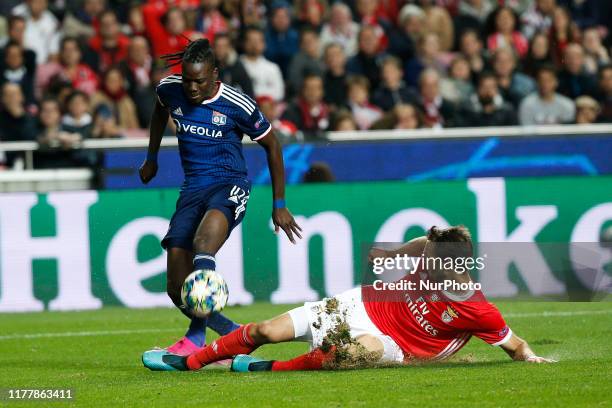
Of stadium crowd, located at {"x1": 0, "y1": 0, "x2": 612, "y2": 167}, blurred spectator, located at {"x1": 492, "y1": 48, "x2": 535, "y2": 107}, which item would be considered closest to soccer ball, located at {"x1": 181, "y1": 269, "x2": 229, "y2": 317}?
stadium crowd, located at {"x1": 0, "y1": 0, "x2": 612, "y2": 167}

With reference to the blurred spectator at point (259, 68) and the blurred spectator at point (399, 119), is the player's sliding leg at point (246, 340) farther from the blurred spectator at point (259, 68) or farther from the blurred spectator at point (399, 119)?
the blurred spectator at point (259, 68)

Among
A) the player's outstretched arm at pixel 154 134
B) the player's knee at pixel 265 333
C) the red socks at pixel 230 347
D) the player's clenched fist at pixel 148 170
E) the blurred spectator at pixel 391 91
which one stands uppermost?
the blurred spectator at pixel 391 91

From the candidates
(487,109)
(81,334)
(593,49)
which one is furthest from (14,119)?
(593,49)

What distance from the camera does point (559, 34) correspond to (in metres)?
18.3

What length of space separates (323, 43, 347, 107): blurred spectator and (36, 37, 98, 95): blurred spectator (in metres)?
2.94

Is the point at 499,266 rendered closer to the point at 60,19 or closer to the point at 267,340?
the point at 267,340

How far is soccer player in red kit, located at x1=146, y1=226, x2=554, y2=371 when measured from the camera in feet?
26.6

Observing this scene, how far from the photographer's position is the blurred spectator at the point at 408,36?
17969 mm

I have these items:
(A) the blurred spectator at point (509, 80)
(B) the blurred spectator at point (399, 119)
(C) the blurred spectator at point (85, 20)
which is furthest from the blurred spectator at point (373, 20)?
(C) the blurred spectator at point (85, 20)

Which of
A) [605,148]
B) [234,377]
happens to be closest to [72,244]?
[234,377]

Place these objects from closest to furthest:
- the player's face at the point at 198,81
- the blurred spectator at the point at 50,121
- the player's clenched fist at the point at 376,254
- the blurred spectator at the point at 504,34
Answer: the player's clenched fist at the point at 376,254 < the player's face at the point at 198,81 < the blurred spectator at the point at 50,121 < the blurred spectator at the point at 504,34

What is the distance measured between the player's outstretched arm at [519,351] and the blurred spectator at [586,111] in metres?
7.98

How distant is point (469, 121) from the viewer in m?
16.1

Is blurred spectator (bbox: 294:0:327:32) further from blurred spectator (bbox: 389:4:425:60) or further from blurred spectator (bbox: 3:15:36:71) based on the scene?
blurred spectator (bbox: 3:15:36:71)
